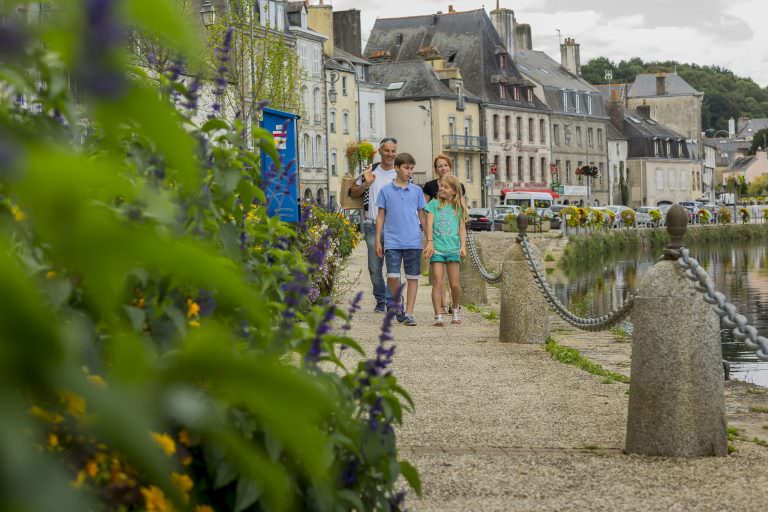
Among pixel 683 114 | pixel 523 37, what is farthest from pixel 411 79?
pixel 683 114

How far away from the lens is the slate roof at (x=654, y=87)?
10870 cm

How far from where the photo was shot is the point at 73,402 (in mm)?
674

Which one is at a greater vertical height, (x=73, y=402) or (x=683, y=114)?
(x=683, y=114)

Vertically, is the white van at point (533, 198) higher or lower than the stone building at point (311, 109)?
lower

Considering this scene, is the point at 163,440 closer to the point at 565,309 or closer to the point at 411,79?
the point at 565,309

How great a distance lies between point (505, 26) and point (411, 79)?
13.2m

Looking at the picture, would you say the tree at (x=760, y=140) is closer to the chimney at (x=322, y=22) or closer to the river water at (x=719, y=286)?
the chimney at (x=322, y=22)

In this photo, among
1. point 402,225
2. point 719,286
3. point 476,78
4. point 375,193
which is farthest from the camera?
point 476,78

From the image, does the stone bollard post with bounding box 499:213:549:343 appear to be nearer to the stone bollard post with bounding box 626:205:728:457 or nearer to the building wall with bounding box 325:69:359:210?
the stone bollard post with bounding box 626:205:728:457

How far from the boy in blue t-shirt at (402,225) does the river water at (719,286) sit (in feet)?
10.8

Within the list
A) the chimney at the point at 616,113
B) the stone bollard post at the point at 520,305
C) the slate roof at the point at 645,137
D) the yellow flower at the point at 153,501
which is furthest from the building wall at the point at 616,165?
the yellow flower at the point at 153,501

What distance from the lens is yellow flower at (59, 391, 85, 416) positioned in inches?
24.7

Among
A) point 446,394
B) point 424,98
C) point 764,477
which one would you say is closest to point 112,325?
point 764,477

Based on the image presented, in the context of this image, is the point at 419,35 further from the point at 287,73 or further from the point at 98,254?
the point at 98,254
